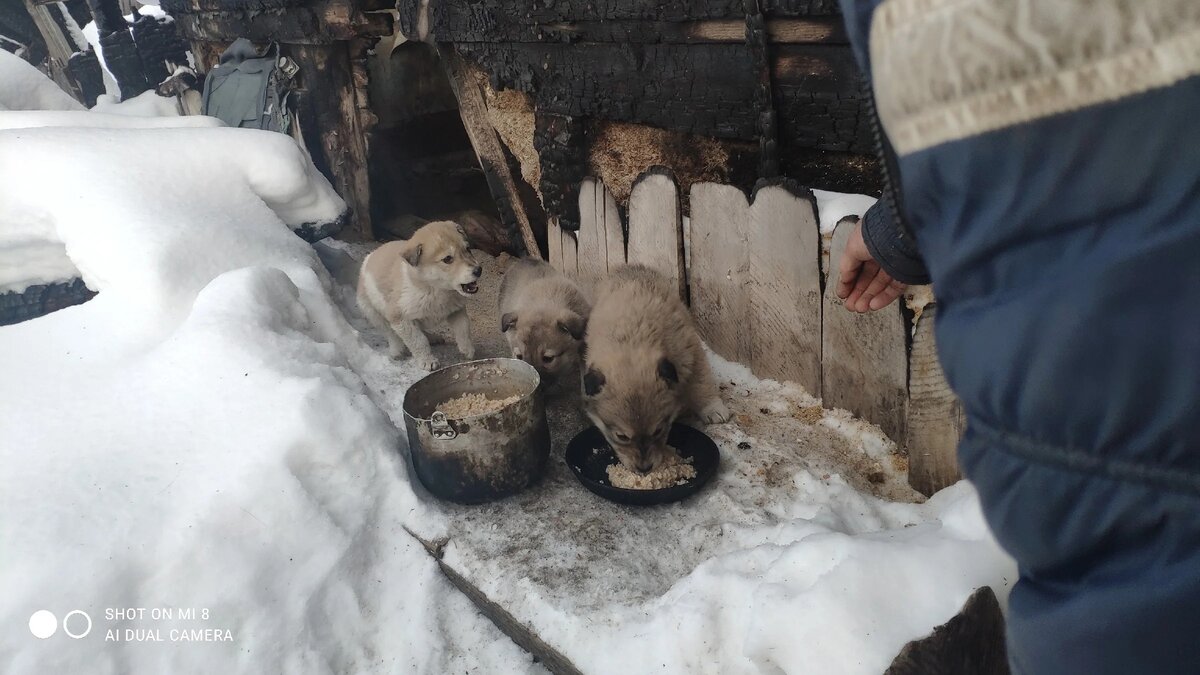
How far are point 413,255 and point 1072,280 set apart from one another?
14.2ft

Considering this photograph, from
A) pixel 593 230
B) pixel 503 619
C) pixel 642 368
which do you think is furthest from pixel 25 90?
pixel 503 619

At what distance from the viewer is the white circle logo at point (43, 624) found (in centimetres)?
229

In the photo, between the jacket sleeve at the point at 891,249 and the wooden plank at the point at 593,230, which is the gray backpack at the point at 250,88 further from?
the jacket sleeve at the point at 891,249

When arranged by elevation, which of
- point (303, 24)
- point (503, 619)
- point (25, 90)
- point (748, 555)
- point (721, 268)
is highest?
point (303, 24)

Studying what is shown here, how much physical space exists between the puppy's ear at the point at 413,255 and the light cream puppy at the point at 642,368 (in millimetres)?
1237

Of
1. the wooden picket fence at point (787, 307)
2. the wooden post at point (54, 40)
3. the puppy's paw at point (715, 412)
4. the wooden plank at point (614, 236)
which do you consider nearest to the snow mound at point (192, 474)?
the puppy's paw at point (715, 412)

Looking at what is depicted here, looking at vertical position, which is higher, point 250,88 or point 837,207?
point 250,88

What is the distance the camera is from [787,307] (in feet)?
12.3

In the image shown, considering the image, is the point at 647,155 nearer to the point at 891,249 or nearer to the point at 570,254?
the point at 570,254

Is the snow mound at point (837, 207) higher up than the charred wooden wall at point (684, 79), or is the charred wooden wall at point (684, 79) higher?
the charred wooden wall at point (684, 79)

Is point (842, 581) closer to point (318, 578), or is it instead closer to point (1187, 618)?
point (1187, 618)

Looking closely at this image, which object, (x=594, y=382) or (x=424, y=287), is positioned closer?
(x=594, y=382)

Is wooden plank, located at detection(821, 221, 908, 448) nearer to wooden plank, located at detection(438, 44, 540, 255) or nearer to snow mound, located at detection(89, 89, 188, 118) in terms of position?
wooden plank, located at detection(438, 44, 540, 255)

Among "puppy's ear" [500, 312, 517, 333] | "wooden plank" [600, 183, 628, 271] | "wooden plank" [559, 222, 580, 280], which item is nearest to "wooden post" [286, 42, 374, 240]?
"wooden plank" [559, 222, 580, 280]
